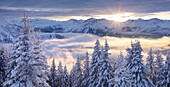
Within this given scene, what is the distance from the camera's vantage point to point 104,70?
2452 cm

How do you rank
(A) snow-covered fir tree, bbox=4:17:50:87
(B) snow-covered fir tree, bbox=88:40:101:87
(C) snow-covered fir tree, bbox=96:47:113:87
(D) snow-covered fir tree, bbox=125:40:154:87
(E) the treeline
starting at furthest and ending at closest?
(B) snow-covered fir tree, bbox=88:40:101:87 < (C) snow-covered fir tree, bbox=96:47:113:87 < (D) snow-covered fir tree, bbox=125:40:154:87 < (E) the treeline < (A) snow-covered fir tree, bbox=4:17:50:87

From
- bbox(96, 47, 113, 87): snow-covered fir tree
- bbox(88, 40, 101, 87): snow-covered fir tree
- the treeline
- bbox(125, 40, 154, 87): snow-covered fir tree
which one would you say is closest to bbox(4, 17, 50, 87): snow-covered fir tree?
the treeline

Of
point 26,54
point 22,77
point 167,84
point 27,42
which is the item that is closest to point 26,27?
point 27,42

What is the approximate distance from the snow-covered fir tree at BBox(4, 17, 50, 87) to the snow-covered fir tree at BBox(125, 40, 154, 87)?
12.3m

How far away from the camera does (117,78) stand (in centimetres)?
1867

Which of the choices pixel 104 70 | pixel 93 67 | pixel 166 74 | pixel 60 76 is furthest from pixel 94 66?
pixel 60 76

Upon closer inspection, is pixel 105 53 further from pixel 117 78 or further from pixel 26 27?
pixel 26 27

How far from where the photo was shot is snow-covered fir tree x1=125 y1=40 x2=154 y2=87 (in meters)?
21.4

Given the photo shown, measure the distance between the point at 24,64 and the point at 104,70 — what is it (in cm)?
1334

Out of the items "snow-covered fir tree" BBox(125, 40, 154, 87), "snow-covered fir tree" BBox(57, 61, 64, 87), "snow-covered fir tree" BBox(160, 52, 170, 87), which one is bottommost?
"snow-covered fir tree" BBox(57, 61, 64, 87)

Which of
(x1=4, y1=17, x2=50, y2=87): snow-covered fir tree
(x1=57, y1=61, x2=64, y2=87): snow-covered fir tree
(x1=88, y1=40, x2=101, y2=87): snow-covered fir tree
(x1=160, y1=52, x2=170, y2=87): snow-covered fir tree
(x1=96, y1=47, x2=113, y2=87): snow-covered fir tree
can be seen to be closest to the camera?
(x1=4, y1=17, x2=50, y2=87): snow-covered fir tree

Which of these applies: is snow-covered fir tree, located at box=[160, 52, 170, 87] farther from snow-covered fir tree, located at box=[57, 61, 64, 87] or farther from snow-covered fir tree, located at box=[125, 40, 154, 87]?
snow-covered fir tree, located at box=[57, 61, 64, 87]

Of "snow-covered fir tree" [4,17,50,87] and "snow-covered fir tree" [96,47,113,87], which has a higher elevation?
"snow-covered fir tree" [4,17,50,87]

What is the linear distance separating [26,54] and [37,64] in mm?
1668
